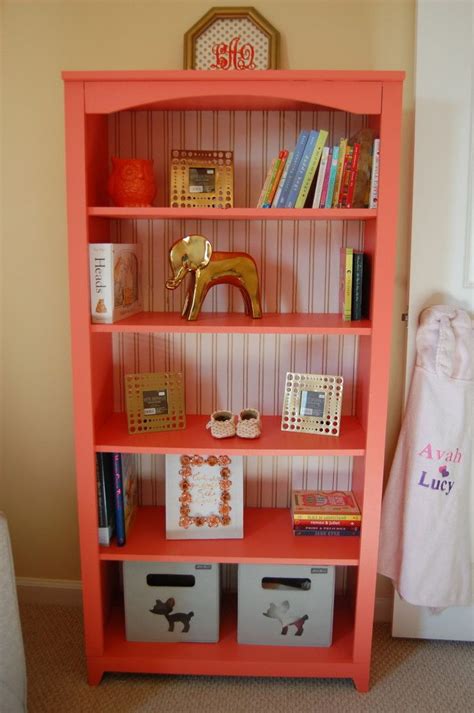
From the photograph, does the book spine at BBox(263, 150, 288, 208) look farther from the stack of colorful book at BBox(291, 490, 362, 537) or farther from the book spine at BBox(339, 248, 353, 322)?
the stack of colorful book at BBox(291, 490, 362, 537)

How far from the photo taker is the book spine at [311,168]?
1.68 metres

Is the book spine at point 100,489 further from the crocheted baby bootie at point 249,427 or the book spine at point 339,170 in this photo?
the book spine at point 339,170

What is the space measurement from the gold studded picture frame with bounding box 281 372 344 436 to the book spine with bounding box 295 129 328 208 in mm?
532

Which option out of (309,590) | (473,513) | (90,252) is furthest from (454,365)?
(90,252)

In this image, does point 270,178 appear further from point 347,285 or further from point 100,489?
point 100,489

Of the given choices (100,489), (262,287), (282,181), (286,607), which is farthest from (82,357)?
(286,607)

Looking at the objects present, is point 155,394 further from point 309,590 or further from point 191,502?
point 309,590

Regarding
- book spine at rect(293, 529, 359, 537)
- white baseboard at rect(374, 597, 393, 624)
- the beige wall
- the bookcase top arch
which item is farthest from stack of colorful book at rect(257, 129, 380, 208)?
white baseboard at rect(374, 597, 393, 624)

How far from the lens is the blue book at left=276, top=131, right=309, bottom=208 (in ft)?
5.54

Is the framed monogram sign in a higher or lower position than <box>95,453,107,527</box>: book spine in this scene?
higher

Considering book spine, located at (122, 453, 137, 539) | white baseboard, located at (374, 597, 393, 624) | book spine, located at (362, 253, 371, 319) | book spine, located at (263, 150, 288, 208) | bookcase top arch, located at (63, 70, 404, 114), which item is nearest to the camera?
bookcase top arch, located at (63, 70, 404, 114)

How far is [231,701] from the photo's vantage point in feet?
6.14

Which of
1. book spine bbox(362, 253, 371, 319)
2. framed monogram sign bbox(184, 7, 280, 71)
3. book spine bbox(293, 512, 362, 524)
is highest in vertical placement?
framed monogram sign bbox(184, 7, 280, 71)

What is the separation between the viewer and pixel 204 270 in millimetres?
1817
